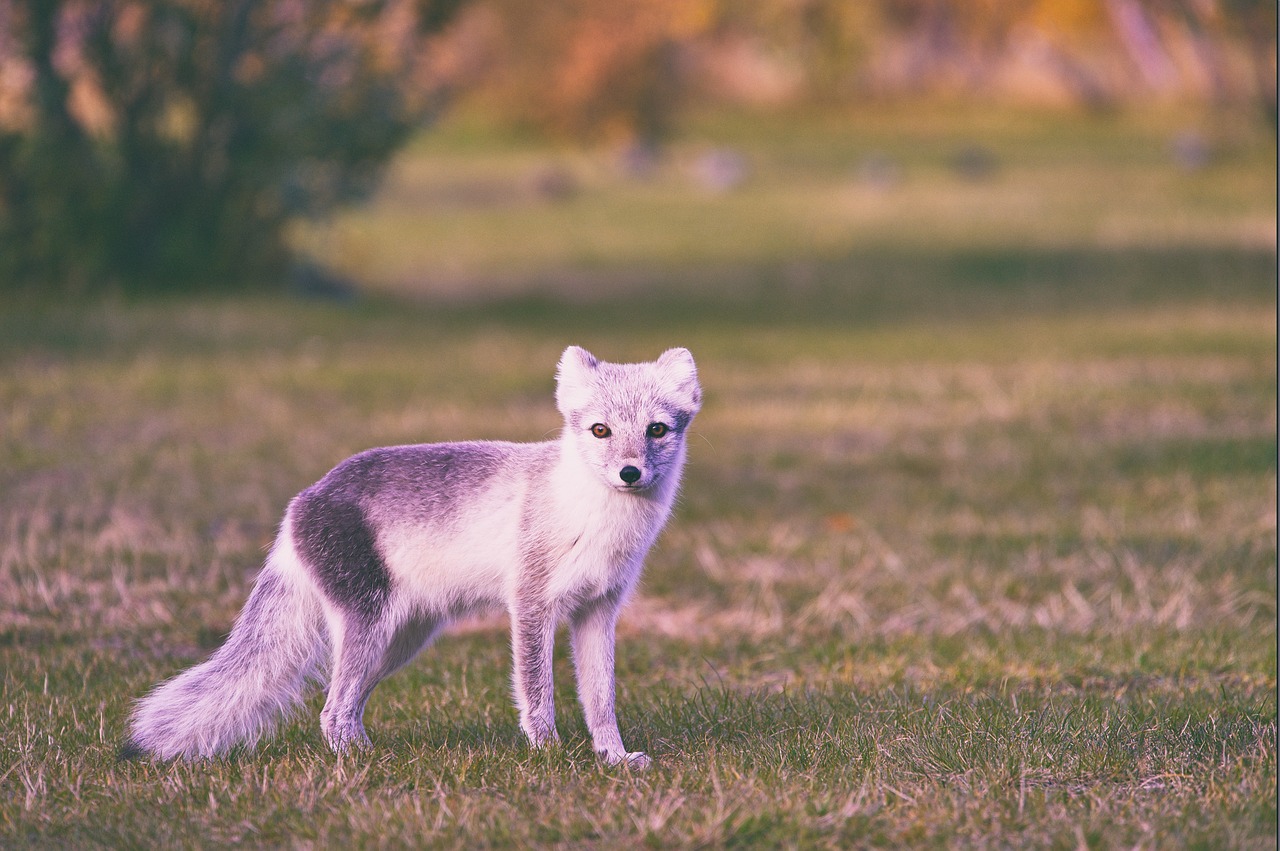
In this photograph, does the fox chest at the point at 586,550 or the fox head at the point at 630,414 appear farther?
the fox chest at the point at 586,550

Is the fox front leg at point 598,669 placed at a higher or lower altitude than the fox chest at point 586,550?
lower

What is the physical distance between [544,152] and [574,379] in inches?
1427

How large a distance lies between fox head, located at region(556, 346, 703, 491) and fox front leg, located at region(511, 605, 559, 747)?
1.56ft


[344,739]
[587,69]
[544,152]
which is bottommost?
[344,739]

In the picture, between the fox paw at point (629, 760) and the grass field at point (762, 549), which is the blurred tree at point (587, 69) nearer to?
the grass field at point (762, 549)

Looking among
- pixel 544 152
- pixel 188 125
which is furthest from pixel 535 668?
pixel 544 152

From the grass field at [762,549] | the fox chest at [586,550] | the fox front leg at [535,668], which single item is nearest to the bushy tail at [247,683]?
the grass field at [762,549]

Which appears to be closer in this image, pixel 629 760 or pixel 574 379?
pixel 629 760

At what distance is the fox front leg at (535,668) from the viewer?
14.9 feet

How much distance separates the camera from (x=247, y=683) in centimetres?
453

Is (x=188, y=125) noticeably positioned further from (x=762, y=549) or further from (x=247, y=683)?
(x=247, y=683)

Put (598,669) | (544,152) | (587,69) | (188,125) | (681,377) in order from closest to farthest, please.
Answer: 1. (681,377)
2. (598,669)
3. (188,125)
4. (587,69)
5. (544,152)

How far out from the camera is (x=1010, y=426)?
10.8m

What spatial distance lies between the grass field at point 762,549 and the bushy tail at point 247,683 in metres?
0.11
